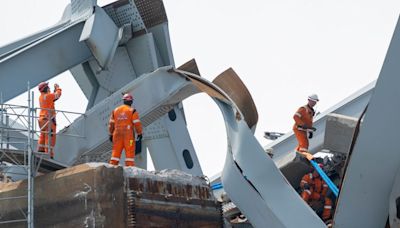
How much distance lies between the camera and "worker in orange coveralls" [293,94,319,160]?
727 inches

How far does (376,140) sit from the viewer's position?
13.3 metres

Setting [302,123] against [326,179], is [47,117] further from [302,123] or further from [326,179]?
[326,179]

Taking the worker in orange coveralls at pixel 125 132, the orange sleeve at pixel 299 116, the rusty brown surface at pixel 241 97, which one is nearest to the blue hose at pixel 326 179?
the orange sleeve at pixel 299 116

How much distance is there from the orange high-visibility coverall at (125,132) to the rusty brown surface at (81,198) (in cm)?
122

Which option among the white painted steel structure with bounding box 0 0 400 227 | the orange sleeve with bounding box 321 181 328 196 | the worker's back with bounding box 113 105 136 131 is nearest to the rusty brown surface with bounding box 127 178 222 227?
the white painted steel structure with bounding box 0 0 400 227

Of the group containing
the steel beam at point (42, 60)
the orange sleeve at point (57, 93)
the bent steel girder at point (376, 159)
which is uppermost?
the steel beam at point (42, 60)

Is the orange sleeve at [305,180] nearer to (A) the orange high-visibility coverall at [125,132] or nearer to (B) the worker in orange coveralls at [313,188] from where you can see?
(B) the worker in orange coveralls at [313,188]

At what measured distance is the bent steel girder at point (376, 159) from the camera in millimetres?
12891

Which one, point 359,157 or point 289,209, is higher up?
point 359,157

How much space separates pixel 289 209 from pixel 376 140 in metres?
2.31

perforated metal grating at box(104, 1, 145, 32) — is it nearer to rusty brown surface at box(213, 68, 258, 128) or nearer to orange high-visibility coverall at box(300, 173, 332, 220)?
rusty brown surface at box(213, 68, 258, 128)

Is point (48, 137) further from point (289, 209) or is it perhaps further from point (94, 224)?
point (289, 209)

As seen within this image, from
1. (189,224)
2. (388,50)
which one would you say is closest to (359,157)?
(388,50)

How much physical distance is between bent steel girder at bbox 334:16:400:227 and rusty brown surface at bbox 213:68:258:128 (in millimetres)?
3386
